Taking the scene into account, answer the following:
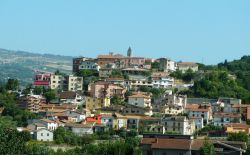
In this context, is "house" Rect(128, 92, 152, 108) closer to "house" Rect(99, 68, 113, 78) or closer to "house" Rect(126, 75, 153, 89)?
"house" Rect(126, 75, 153, 89)

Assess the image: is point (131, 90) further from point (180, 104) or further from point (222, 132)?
point (222, 132)

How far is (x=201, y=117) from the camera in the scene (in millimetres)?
41250

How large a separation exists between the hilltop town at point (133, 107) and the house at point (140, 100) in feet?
0.19

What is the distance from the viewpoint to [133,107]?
141 ft

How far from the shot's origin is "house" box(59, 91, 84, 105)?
45312 mm

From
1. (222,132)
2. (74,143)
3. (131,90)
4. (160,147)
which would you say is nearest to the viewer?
(160,147)

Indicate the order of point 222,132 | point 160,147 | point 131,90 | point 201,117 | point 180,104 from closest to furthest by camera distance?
1. point 160,147
2. point 222,132
3. point 201,117
4. point 180,104
5. point 131,90

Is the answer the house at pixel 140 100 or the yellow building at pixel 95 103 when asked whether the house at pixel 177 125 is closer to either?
the house at pixel 140 100

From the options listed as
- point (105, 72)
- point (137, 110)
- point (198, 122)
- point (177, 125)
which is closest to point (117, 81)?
point (105, 72)

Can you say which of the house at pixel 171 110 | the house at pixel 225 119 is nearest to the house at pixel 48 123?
the house at pixel 171 110

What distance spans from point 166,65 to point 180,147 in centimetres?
3014

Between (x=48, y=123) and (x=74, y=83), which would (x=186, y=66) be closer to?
(x=74, y=83)

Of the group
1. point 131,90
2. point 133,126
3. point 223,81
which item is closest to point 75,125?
point 133,126

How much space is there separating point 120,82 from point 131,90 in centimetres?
100
